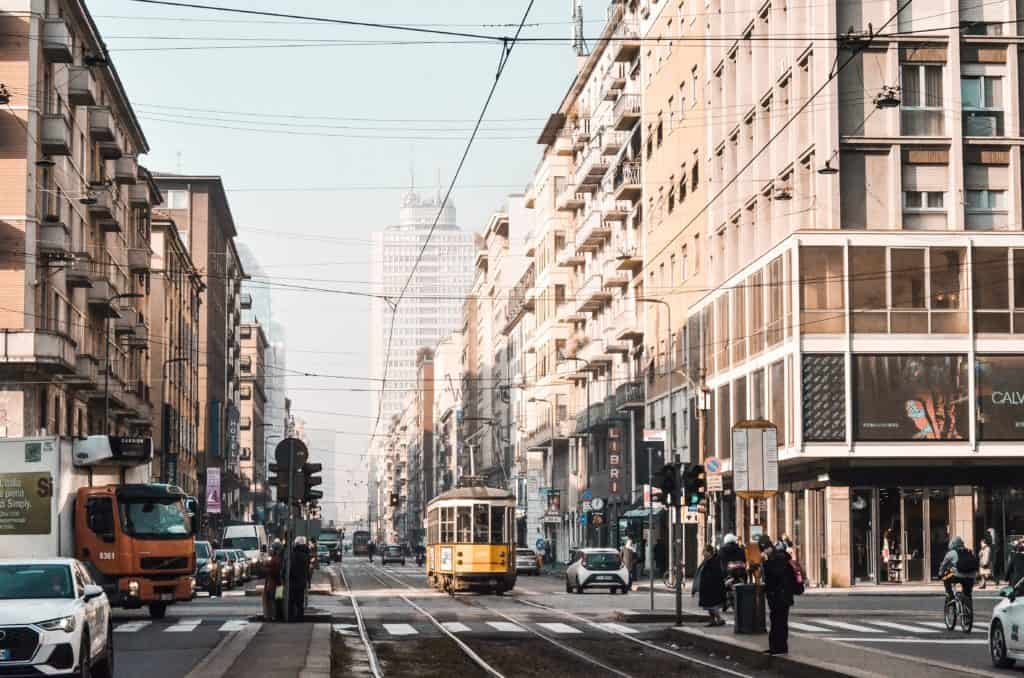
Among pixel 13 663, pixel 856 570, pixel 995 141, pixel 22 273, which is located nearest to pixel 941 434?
pixel 856 570

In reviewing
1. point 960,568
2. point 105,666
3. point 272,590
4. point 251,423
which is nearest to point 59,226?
point 272,590

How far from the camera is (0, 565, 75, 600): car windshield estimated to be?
17547mm

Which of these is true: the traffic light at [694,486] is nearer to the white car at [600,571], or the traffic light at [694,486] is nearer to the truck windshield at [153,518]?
the truck windshield at [153,518]

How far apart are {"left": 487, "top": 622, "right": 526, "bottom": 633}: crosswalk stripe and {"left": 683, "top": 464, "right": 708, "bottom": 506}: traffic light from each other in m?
3.75

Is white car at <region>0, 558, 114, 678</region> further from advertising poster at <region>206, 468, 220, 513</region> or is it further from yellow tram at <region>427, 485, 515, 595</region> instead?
advertising poster at <region>206, 468, 220, 513</region>

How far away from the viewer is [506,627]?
31.1 m

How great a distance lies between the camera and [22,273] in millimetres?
52594

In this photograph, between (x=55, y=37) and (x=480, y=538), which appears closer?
(x=480, y=538)

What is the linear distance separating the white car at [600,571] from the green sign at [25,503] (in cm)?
2368

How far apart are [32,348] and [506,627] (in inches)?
958

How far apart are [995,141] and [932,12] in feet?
14.0

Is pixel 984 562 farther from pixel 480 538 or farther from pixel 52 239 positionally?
pixel 52 239

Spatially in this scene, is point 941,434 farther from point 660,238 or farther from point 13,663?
point 13,663

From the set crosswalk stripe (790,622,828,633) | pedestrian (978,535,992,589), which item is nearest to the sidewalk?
crosswalk stripe (790,622,828,633)
